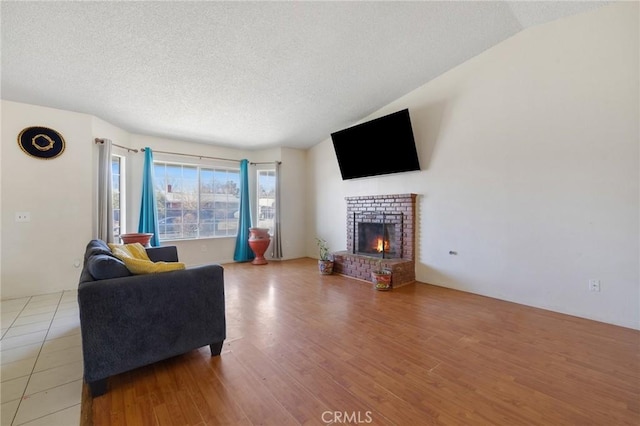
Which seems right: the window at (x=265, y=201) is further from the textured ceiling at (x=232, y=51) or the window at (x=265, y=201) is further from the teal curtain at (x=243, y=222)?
the textured ceiling at (x=232, y=51)

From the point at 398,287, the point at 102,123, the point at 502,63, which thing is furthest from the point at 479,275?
the point at 102,123

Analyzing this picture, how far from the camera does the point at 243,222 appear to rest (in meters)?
5.73

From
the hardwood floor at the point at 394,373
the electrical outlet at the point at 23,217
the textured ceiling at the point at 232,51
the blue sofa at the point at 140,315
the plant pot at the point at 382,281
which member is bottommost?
the hardwood floor at the point at 394,373

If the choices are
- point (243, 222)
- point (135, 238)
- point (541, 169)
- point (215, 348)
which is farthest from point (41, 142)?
point (541, 169)

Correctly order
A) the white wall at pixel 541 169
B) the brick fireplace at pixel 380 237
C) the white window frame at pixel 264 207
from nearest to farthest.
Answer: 1. the white wall at pixel 541 169
2. the brick fireplace at pixel 380 237
3. the white window frame at pixel 264 207

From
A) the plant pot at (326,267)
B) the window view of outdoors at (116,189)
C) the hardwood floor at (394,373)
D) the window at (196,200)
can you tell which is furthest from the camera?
the window at (196,200)

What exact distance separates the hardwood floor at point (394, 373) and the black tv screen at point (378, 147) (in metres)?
2.32

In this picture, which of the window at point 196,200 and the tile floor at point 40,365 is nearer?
the tile floor at point 40,365

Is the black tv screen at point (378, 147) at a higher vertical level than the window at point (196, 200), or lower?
higher

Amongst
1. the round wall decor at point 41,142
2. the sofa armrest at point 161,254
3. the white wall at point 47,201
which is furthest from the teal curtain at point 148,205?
the sofa armrest at point 161,254

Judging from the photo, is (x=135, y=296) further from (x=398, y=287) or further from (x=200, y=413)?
(x=398, y=287)

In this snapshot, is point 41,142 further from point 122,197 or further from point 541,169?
point 541,169

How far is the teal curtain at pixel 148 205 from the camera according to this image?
4.62 meters

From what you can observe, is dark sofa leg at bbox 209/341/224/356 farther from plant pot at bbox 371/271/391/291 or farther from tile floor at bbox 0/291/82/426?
plant pot at bbox 371/271/391/291
